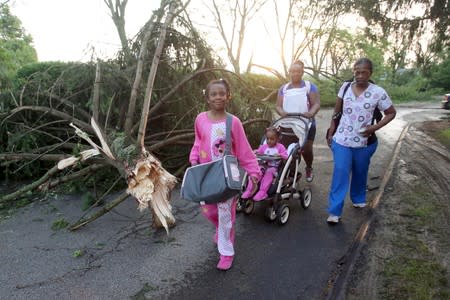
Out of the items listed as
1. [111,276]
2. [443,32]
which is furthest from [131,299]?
[443,32]

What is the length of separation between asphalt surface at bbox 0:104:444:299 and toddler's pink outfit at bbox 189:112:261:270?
10.6 inches

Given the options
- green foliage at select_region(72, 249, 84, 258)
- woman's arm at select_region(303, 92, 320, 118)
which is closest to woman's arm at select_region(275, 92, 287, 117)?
woman's arm at select_region(303, 92, 320, 118)

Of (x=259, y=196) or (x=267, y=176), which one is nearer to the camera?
(x=259, y=196)

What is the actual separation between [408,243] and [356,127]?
4.75ft

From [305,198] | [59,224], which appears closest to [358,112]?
[305,198]

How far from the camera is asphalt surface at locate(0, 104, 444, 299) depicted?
3.23m

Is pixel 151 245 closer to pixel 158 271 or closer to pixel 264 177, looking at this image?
pixel 158 271

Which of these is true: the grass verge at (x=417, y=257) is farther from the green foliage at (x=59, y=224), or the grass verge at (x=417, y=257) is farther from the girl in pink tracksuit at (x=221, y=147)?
the green foliage at (x=59, y=224)

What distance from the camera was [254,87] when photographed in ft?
25.7

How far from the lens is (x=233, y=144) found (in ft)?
11.2

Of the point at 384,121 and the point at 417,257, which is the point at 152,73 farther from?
the point at 417,257

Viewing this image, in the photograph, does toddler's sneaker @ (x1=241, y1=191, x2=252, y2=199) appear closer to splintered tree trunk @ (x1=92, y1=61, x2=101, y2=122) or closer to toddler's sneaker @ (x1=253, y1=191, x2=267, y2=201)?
toddler's sneaker @ (x1=253, y1=191, x2=267, y2=201)

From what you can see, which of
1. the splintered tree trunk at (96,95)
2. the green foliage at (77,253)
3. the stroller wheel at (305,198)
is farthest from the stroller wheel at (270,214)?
the splintered tree trunk at (96,95)

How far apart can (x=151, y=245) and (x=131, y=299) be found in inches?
42.0
